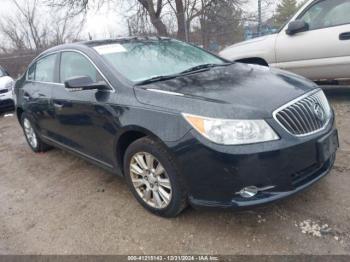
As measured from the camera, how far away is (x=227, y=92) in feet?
8.68

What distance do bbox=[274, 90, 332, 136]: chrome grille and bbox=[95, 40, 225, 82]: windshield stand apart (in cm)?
125

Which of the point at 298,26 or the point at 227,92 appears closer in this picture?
the point at 227,92

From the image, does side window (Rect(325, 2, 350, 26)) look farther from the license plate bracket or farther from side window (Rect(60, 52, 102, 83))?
side window (Rect(60, 52, 102, 83))

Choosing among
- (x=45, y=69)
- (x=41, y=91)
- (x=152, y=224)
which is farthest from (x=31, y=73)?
(x=152, y=224)

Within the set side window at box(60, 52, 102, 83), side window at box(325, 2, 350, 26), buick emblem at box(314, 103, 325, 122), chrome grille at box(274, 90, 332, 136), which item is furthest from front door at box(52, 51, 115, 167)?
side window at box(325, 2, 350, 26)

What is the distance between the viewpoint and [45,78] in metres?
4.45

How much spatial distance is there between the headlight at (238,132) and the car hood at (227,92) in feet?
0.17

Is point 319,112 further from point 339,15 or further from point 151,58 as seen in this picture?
point 339,15

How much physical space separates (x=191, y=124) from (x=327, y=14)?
3849mm

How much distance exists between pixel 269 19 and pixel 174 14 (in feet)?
10.9

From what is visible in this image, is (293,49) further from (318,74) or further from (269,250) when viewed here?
(269,250)

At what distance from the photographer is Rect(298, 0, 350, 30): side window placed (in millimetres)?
4938

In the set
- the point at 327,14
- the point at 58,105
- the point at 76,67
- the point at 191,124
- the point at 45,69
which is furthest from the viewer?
the point at 327,14

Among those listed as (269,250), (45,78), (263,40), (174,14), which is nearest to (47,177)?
(45,78)
